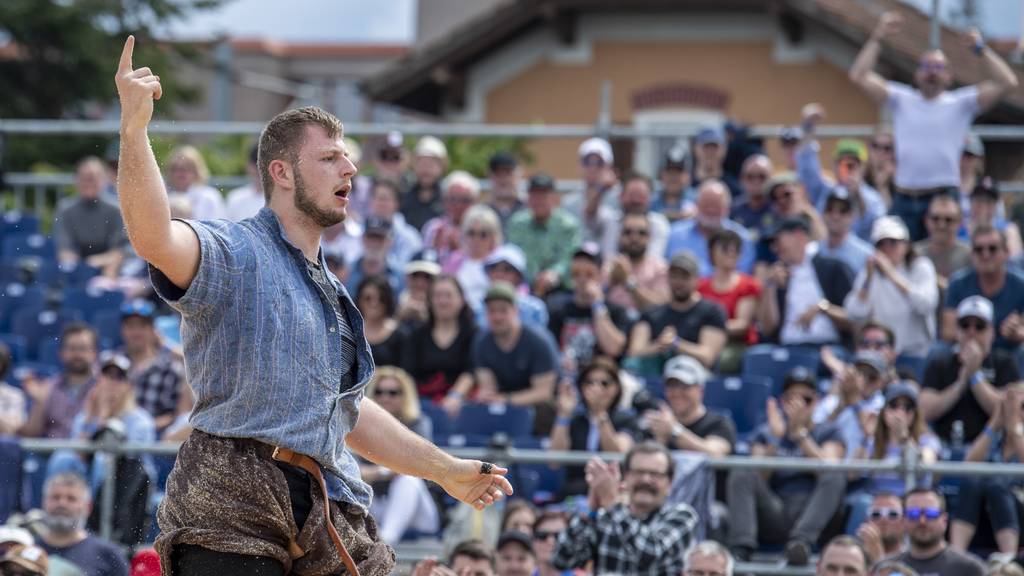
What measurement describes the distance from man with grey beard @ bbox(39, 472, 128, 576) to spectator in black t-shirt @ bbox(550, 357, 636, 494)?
8.81 ft

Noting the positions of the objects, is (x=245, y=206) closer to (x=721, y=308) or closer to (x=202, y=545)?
(x=721, y=308)

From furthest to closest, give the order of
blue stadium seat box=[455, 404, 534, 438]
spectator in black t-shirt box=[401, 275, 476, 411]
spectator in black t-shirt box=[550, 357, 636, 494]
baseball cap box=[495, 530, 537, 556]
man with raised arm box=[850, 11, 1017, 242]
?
man with raised arm box=[850, 11, 1017, 242], spectator in black t-shirt box=[401, 275, 476, 411], blue stadium seat box=[455, 404, 534, 438], spectator in black t-shirt box=[550, 357, 636, 494], baseball cap box=[495, 530, 537, 556]

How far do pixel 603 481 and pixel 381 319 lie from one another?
3.46 metres

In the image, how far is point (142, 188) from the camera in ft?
14.3

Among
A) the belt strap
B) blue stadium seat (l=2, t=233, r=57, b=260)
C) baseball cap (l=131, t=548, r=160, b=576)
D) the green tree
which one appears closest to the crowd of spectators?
blue stadium seat (l=2, t=233, r=57, b=260)

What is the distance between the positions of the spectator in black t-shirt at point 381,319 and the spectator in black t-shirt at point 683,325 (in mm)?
1561

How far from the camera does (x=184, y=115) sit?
4228cm

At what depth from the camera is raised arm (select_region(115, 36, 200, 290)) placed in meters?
4.36

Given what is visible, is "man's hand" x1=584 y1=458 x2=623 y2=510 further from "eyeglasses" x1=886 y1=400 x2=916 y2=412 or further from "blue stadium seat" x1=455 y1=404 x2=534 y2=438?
"blue stadium seat" x1=455 y1=404 x2=534 y2=438

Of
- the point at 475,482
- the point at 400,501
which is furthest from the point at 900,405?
the point at 475,482

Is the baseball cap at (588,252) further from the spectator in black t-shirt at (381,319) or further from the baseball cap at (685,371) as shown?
the baseball cap at (685,371)

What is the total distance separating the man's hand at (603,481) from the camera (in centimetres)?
888

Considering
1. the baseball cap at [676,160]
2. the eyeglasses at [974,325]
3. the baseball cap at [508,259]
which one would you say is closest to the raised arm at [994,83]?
the baseball cap at [676,160]

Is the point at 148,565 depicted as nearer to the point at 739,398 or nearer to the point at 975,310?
the point at 739,398
